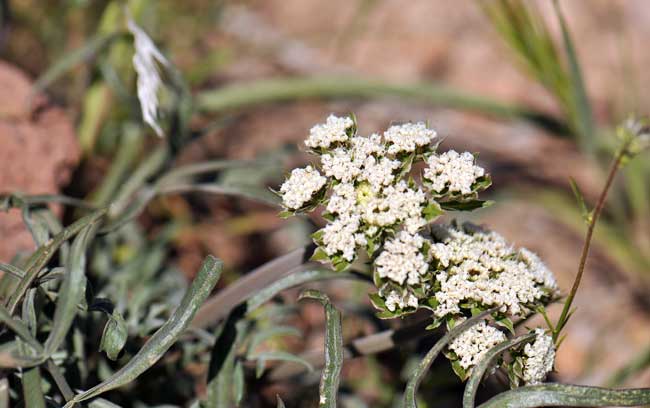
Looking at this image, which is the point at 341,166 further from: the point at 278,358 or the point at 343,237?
the point at 278,358

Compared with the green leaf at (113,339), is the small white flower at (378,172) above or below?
above

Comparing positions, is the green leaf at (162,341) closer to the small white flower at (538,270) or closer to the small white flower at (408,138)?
the small white flower at (408,138)

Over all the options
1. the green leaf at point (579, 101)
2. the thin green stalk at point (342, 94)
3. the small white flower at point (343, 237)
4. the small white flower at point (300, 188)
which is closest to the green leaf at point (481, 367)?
the small white flower at point (343, 237)

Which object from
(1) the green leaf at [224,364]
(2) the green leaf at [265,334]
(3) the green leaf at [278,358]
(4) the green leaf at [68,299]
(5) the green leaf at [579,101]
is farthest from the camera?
(5) the green leaf at [579,101]

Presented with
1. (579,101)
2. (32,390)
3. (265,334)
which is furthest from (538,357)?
(579,101)

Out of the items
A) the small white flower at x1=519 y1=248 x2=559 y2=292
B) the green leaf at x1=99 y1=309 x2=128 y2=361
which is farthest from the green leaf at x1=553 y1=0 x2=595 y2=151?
the green leaf at x1=99 y1=309 x2=128 y2=361

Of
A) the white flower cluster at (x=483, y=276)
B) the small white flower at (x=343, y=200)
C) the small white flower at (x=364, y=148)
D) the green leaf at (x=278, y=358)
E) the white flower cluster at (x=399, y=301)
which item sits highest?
the small white flower at (x=364, y=148)

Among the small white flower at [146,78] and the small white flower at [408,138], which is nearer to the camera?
the small white flower at [408,138]
